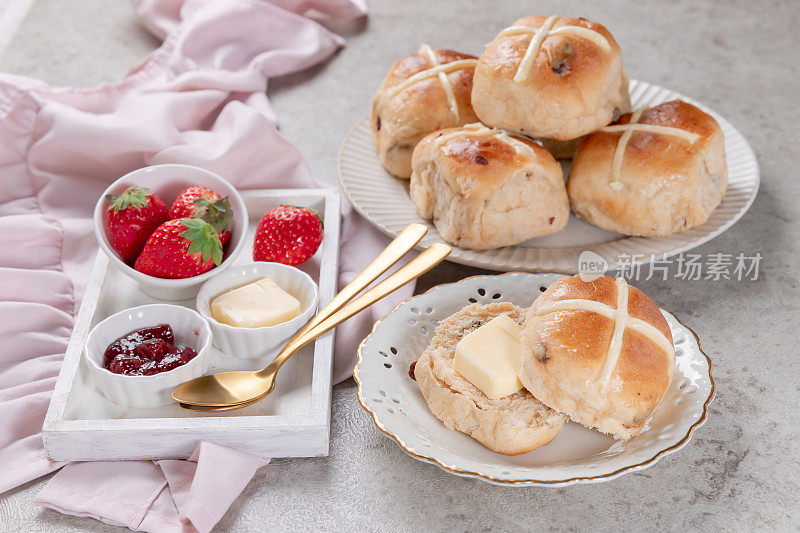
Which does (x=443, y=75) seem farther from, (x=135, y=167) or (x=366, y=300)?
(x=135, y=167)

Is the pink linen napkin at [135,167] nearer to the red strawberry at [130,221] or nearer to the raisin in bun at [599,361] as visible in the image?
the red strawberry at [130,221]

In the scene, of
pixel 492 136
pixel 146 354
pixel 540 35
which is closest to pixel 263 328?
pixel 146 354

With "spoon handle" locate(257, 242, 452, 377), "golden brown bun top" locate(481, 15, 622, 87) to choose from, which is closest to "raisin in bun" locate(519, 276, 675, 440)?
"spoon handle" locate(257, 242, 452, 377)

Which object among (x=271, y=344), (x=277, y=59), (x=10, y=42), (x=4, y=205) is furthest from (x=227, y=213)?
(x=10, y=42)

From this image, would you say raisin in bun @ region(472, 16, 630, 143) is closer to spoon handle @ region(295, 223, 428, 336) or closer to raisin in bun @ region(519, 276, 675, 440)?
spoon handle @ region(295, 223, 428, 336)

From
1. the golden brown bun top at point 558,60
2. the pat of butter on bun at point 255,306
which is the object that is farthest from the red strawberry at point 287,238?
the golden brown bun top at point 558,60

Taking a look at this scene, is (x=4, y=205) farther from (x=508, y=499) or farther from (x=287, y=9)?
(x=508, y=499)

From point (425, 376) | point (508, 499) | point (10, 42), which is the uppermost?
point (425, 376)
